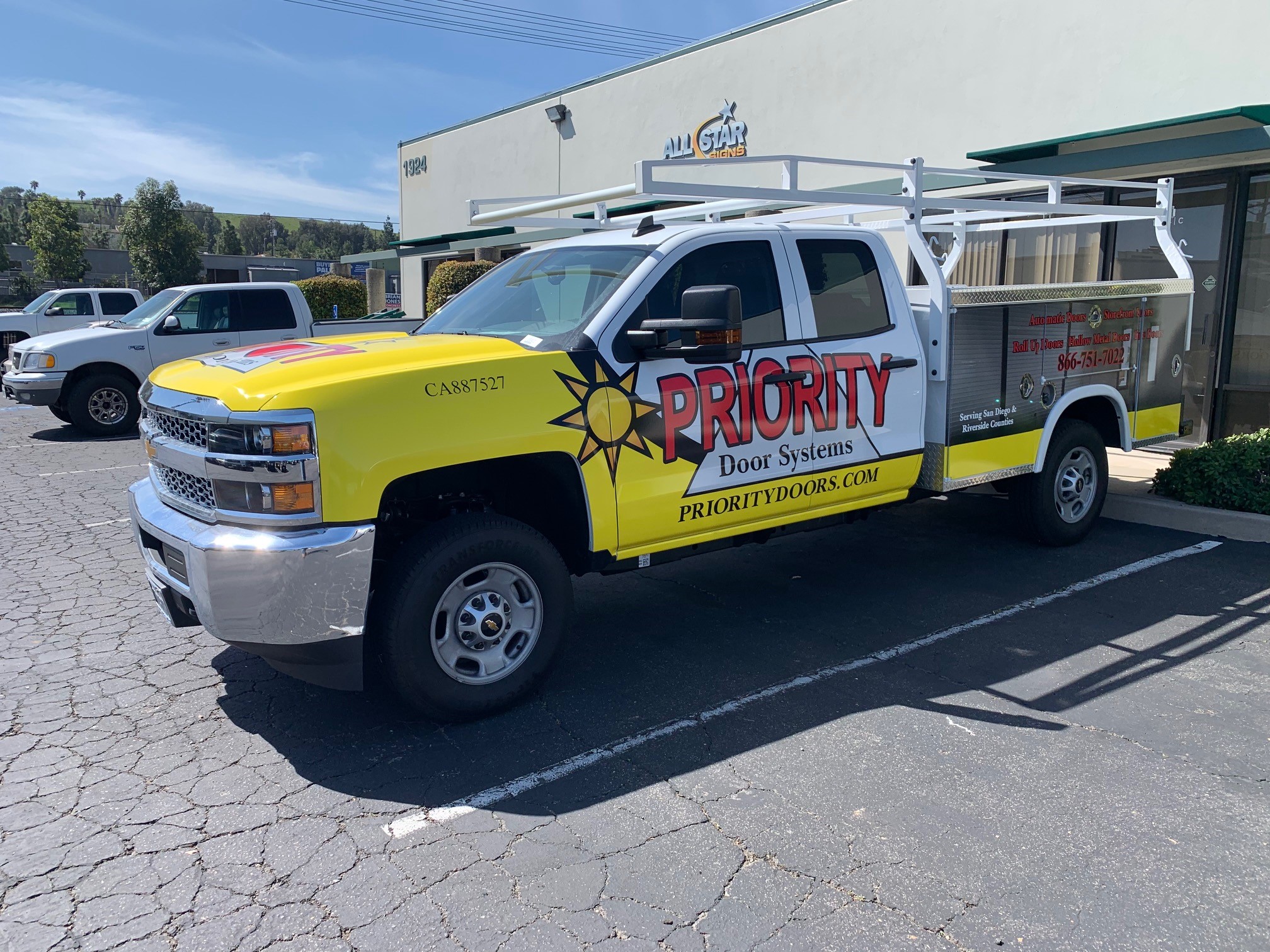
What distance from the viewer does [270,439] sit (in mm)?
3713

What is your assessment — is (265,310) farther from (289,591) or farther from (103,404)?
(289,591)

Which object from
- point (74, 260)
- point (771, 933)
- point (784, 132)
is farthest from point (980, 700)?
point (74, 260)

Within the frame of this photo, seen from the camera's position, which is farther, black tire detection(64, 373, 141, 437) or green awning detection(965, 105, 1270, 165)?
black tire detection(64, 373, 141, 437)

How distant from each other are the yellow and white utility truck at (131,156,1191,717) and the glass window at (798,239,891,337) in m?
0.02

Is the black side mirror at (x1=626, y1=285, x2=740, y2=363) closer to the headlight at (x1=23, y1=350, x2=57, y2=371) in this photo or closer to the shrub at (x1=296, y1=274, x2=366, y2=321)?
the headlight at (x1=23, y1=350, x2=57, y2=371)

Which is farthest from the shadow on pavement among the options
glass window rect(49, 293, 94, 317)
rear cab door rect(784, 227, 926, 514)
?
glass window rect(49, 293, 94, 317)

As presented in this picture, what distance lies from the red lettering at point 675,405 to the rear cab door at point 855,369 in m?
0.69

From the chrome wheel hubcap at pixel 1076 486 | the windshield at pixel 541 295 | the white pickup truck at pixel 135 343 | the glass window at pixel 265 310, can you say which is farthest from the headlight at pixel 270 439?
the glass window at pixel 265 310

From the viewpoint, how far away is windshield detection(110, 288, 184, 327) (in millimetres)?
13078

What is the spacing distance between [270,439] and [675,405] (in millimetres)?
1849

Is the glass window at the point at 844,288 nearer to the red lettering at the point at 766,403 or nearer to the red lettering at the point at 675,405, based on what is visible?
the red lettering at the point at 766,403

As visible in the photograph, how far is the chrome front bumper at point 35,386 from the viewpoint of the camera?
12148 millimetres

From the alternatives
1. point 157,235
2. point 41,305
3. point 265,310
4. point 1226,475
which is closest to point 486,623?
point 1226,475

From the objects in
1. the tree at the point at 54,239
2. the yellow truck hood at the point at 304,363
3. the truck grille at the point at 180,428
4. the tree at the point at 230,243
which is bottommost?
the truck grille at the point at 180,428
